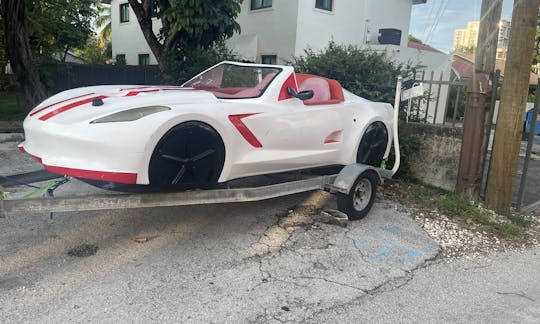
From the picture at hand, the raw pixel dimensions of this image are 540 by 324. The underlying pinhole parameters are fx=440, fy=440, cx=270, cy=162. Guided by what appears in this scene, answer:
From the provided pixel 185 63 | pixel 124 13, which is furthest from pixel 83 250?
pixel 124 13

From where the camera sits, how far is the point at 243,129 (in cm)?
405

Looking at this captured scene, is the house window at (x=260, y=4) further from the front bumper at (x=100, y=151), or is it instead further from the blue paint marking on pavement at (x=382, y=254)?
the front bumper at (x=100, y=151)

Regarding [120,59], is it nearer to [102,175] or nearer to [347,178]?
[347,178]

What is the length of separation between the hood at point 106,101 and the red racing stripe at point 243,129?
24 cm

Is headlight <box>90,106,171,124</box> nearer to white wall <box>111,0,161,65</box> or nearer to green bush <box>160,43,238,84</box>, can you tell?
green bush <box>160,43,238,84</box>

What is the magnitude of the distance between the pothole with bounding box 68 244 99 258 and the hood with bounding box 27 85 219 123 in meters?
1.20

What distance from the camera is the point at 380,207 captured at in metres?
5.77

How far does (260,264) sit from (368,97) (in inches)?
169

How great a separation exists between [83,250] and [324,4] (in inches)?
528

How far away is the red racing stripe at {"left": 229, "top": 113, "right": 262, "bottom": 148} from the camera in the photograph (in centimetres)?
398

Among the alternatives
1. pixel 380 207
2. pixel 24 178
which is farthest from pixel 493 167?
pixel 24 178

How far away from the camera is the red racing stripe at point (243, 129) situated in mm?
3977

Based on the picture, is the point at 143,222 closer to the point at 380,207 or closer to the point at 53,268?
the point at 53,268

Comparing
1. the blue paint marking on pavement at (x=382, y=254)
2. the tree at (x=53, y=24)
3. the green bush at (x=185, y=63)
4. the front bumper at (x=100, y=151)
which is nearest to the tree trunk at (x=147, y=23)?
the green bush at (x=185, y=63)
